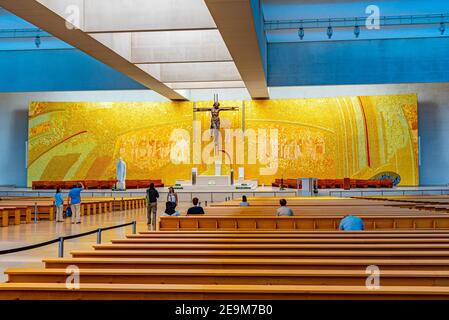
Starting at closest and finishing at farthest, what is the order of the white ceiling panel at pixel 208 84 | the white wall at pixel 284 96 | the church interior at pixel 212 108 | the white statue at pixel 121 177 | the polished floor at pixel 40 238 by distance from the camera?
the polished floor at pixel 40 238
the church interior at pixel 212 108
the white ceiling panel at pixel 208 84
the white statue at pixel 121 177
the white wall at pixel 284 96

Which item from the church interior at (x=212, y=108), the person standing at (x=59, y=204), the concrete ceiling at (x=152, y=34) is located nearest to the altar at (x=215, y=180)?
the church interior at (x=212, y=108)

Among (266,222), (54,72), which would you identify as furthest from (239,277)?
(54,72)

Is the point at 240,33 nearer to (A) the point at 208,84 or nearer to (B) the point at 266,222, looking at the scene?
(B) the point at 266,222

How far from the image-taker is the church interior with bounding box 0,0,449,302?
49.5 ft

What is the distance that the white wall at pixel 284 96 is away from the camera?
3064 cm

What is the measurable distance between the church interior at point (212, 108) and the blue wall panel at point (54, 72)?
0.23ft

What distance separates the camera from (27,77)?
30.0 meters

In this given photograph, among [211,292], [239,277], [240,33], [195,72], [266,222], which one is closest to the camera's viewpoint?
[211,292]

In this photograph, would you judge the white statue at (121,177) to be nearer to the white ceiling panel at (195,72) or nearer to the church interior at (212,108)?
the church interior at (212,108)

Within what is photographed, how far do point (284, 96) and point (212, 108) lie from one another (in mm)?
5163

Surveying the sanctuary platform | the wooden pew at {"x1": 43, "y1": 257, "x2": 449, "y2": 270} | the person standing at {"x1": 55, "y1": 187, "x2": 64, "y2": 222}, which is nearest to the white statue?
the sanctuary platform

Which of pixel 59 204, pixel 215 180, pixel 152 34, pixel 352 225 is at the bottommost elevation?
pixel 59 204

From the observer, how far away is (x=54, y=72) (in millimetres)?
29906
